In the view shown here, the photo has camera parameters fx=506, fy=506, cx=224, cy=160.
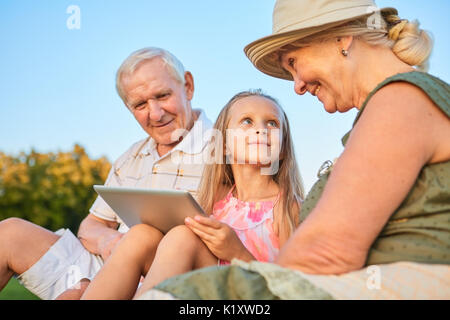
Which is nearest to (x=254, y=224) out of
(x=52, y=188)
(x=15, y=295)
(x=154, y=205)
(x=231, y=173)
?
(x=231, y=173)

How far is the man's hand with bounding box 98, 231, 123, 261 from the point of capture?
3.15 meters

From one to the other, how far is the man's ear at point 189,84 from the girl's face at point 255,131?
873 mm

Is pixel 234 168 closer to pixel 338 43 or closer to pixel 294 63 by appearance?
pixel 294 63

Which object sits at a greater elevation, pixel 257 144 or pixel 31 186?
pixel 257 144

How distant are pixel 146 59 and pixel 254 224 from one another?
164 centimetres

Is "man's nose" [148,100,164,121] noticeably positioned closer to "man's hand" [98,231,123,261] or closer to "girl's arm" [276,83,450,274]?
"man's hand" [98,231,123,261]

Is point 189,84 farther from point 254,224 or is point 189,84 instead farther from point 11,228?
point 11,228

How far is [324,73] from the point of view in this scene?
217 cm

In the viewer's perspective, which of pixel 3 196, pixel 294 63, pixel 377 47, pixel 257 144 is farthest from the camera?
pixel 3 196

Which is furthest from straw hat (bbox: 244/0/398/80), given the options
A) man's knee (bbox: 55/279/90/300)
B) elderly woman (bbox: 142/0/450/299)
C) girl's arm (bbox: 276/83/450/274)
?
man's knee (bbox: 55/279/90/300)

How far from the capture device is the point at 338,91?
219cm

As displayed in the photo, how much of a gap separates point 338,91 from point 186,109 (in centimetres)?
184

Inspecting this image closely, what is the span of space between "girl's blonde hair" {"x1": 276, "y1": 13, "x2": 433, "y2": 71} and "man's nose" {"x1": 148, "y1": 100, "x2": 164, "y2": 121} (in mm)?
1762
